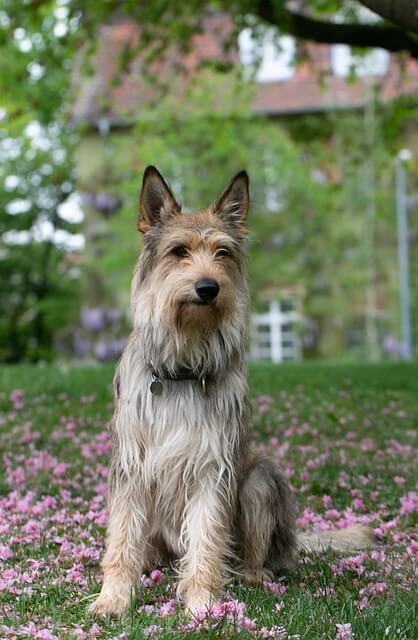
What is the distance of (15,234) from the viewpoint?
86.5 feet

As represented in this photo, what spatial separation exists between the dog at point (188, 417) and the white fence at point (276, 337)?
22.5m

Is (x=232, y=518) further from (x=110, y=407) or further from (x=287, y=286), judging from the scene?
(x=287, y=286)

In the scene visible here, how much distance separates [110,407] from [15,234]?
59.1 ft

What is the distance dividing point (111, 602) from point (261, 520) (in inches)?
37.7

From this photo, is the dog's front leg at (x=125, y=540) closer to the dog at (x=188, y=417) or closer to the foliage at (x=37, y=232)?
the dog at (x=188, y=417)

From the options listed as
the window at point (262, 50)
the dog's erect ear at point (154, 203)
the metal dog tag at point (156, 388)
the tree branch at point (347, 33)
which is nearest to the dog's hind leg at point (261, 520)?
the metal dog tag at point (156, 388)

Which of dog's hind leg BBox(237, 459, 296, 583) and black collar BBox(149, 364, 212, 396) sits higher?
black collar BBox(149, 364, 212, 396)

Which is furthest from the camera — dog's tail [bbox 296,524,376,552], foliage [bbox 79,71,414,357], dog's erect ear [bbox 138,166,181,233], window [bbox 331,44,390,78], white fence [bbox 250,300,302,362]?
white fence [bbox 250,300,302,362]

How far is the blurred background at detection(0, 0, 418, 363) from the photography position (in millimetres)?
22656

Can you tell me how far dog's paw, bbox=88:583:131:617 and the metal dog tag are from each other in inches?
39.5

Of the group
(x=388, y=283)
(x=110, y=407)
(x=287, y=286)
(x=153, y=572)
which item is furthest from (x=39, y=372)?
(x=388, y=283)

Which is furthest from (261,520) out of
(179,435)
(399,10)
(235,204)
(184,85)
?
(184,85)

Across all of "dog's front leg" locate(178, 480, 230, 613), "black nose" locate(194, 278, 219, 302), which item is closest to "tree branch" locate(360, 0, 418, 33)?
"black nose" locate(194, 278, 219, 302)

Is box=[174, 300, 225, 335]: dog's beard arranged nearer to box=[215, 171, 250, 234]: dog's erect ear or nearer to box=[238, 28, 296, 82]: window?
box=[215, 171, 250, 234]: dog's erect ear
